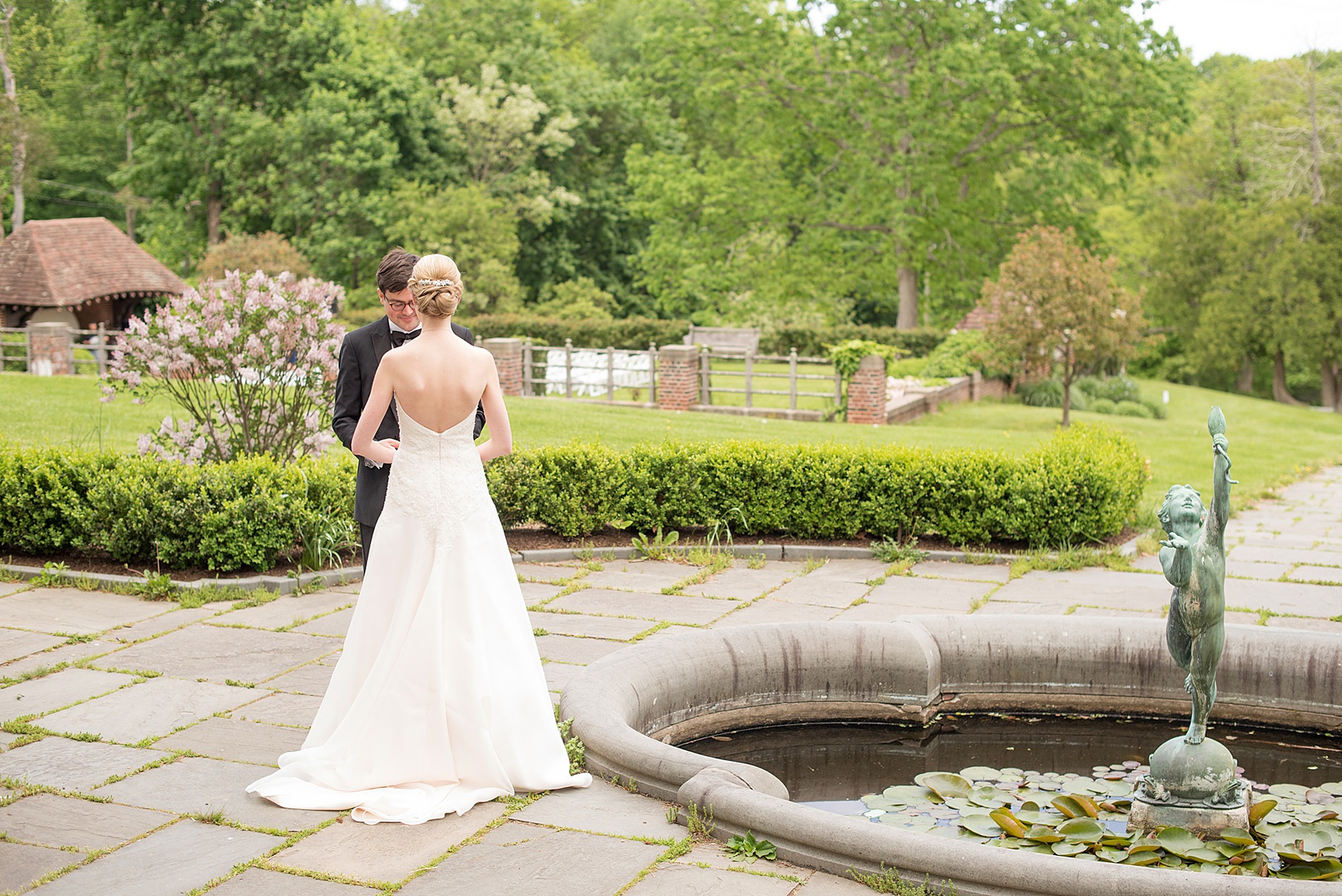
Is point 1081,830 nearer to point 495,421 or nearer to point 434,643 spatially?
point 434,643

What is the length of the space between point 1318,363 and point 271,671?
3959 cm

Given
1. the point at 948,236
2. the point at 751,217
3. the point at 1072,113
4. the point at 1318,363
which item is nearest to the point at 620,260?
the point at 751,217

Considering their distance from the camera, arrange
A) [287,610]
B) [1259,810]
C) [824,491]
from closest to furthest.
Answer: [1259,810] < [287,610] < [824,491]

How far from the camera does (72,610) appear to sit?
7.54m

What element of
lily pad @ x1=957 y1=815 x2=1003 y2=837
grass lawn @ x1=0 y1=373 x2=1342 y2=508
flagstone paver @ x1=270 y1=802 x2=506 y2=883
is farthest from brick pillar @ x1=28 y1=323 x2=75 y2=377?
lily pad @ x1=957 y1=815 x2=1003 y2=837

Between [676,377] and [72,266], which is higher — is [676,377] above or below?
below

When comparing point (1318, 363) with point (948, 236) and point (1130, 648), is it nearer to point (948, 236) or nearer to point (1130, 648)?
point (948, 236)

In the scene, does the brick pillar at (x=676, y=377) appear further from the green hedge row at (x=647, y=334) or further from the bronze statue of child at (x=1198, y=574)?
the bronze statue of child at (x=1198, y=574)

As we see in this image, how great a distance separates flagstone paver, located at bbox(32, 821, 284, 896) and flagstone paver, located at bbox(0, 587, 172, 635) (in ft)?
10.4

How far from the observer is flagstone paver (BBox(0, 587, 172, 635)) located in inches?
283

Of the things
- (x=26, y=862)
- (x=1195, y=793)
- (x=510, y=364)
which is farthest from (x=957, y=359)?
(x=26, y=862)

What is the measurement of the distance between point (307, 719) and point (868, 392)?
1634 centimetres

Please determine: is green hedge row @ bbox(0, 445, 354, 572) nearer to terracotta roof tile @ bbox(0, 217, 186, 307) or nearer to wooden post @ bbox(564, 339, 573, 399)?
wooden post @ bbox(564, 339, 573, 399)

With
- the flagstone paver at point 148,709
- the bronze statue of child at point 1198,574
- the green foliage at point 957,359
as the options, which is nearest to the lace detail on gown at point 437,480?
the flagstone paver at point 148,709
